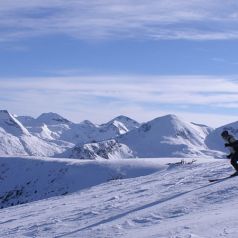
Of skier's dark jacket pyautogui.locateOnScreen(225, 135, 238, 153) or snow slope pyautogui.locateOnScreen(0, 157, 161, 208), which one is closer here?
skier's dark jacket pyautogui.locateOnScreen(225, 135, 238, 153)

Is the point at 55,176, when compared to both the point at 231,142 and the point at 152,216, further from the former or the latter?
the point at 152,216

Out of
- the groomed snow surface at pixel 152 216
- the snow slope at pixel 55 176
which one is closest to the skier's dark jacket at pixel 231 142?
the groomed snow surface at pixel 152 216

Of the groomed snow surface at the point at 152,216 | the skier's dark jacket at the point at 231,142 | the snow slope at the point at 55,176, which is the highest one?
the skier's dark jacket at the point at 231,142

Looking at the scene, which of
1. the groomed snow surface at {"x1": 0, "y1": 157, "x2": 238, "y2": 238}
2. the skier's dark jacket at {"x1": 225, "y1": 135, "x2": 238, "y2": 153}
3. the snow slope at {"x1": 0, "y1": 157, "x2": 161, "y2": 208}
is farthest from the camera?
the snow slope at {"x1": 0, "y1": 157, "x2": 161, "y2": 208}

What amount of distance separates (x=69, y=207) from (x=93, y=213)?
138 inches

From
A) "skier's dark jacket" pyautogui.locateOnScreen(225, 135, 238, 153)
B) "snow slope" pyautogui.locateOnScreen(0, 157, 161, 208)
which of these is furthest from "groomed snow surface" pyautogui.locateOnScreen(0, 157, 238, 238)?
"snow slope" pyautogui.locateOnScreen(0, 157, 161, 208)

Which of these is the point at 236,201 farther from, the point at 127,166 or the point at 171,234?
the point at 127,166

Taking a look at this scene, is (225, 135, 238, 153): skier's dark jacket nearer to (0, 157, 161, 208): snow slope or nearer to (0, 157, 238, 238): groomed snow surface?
(0, 157, 238, 238): groomed snow surface

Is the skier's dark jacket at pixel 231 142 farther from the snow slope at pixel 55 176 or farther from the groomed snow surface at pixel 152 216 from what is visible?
the snow slope at pixel 55 176

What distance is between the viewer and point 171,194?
18.4 m

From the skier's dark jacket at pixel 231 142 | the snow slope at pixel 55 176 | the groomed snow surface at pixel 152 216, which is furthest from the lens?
the snow slope at pixel 55 176

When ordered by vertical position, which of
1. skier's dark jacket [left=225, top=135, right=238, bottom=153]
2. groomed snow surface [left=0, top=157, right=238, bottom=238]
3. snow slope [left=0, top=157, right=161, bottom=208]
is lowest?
snow slope [left=0, top=157, right=161, bottom=208]

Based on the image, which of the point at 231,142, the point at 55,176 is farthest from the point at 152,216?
the point at 55,176

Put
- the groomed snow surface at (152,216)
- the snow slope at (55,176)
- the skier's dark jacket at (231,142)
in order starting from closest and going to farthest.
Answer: the groomed snow surface at (152,216) → the skier's dark jacket at (231,142) → the snow slope at (55,176)
